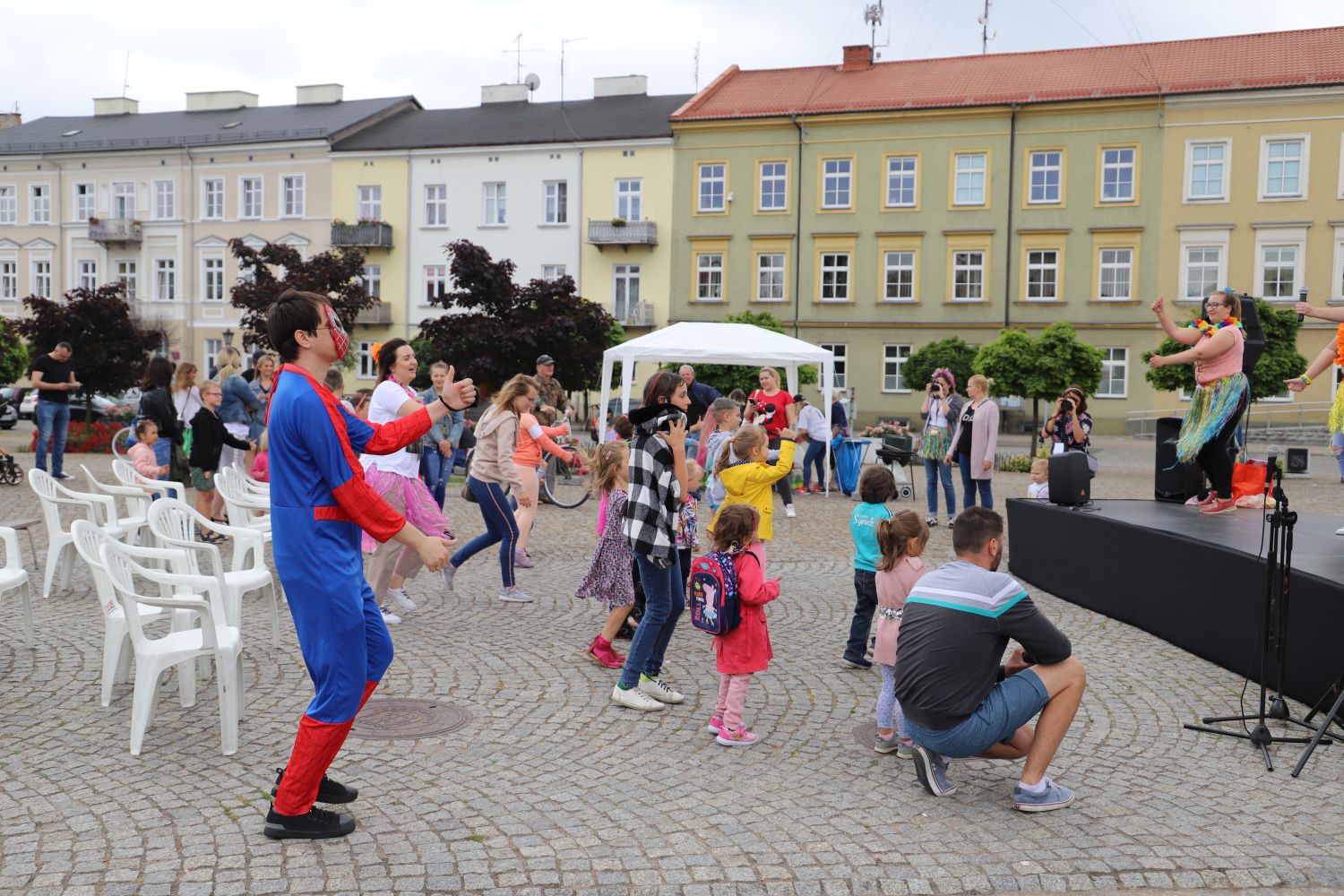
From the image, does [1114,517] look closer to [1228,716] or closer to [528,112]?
[1228,716]

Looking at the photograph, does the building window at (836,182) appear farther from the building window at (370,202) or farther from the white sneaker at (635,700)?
the white sneaker at (635,700)

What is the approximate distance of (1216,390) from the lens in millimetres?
8188

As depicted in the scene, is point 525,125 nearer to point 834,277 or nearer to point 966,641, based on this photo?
point 834,277

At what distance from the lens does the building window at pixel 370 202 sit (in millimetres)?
45438

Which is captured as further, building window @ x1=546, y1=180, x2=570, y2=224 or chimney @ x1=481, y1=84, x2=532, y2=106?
chimney @ x1=481, y1=84, x2=532, y2=106

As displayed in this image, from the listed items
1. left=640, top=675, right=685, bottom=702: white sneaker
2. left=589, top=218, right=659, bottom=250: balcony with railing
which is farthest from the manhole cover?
left=589, top=218, right=659, bottom=250: balcony with railing

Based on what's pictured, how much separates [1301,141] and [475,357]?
90.4 feet

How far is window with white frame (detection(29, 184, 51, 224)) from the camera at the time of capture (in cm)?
5059

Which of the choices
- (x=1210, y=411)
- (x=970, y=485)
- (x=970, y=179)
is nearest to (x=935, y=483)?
(x=970, y=485)

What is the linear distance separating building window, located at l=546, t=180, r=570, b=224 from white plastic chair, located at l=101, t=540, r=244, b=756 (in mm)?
39546

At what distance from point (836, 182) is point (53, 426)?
30878 millimetres

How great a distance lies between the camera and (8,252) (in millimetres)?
51594

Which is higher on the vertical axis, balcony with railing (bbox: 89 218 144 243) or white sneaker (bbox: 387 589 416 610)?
balcony with railing (bbox: 89 218 144 243)

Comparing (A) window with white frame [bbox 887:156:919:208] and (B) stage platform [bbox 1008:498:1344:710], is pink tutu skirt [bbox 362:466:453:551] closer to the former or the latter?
(B) stage platform [bbox 1008:498:1344:710]
